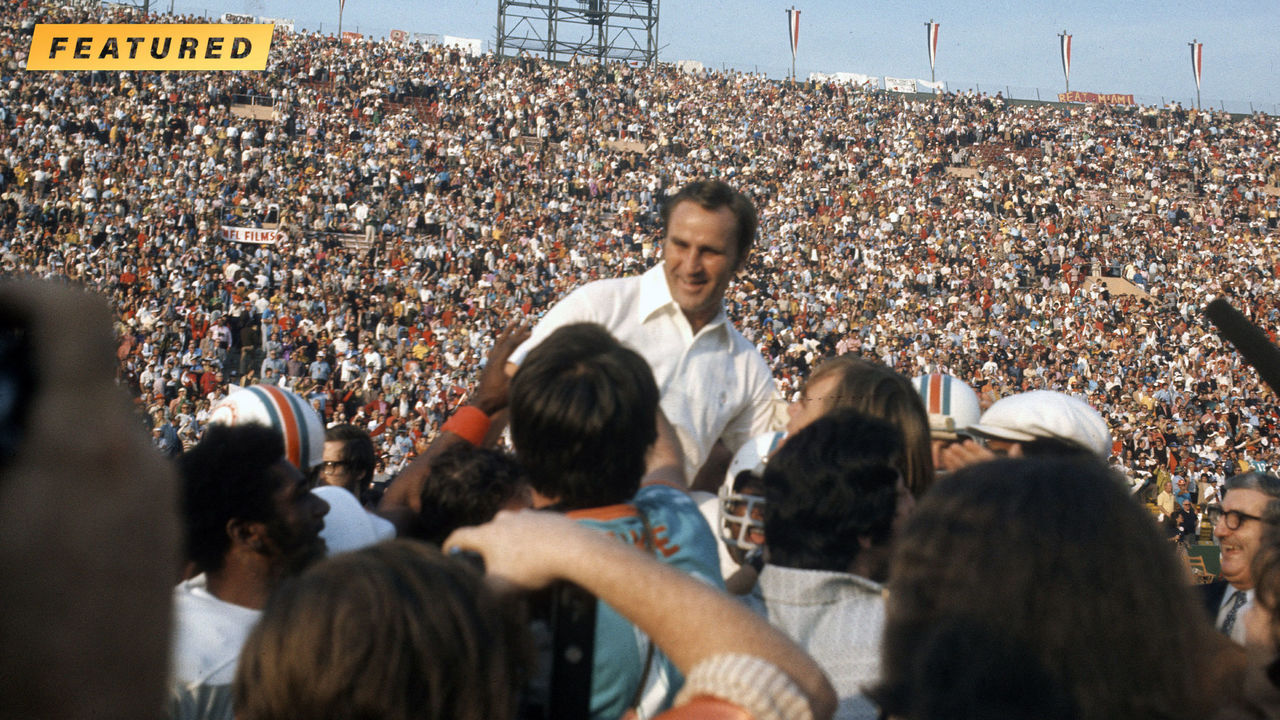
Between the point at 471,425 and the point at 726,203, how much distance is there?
0.93m

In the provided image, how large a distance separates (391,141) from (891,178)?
47.1 feet

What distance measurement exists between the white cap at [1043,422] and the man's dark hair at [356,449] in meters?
2.42

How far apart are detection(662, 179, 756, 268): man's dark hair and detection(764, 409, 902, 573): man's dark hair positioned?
108 centimetres

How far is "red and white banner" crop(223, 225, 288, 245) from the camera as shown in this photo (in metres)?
21.5

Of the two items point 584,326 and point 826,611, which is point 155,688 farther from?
point 826,611

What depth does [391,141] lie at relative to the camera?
87.2ft

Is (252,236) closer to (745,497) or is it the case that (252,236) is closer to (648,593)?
(745,497)

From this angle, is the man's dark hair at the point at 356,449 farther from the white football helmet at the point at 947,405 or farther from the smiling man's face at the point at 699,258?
the white football helmet at the point at 947,405

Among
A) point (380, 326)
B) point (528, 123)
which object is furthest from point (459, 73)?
point (380, 326)

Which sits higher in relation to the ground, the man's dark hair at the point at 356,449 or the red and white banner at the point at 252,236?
the red and white banner at the point at 252,236

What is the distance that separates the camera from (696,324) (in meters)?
2.80

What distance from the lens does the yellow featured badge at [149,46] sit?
26172 mm

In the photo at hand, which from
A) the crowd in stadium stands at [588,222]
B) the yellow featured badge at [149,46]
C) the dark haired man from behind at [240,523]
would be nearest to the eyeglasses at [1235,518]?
the dark haired man from behind at [240,523]

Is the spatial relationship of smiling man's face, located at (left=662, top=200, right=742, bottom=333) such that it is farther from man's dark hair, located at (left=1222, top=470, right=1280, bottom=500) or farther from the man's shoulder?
man's dark hair, located at (left=1222, top=470, right=1280, bottom=500)
